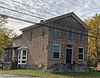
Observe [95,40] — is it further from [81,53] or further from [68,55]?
[68,55]

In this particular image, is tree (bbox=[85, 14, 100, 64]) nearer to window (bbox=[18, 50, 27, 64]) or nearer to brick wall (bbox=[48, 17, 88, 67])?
brick wall (bbox=[48, 17, 88, 67])

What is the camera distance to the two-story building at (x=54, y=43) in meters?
31.5

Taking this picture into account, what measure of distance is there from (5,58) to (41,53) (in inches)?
561

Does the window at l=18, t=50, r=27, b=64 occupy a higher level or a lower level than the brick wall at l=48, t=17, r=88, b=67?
lower

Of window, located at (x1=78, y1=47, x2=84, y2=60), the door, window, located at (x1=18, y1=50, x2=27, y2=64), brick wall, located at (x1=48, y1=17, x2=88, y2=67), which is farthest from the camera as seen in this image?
window, located at (x1=18, y1=50, x2=27, y2=64)

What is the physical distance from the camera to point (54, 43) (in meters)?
31.8

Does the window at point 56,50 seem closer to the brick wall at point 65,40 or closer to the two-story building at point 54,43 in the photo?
the two-story building at point 54,43

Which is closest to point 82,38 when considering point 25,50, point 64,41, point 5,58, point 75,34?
point 75,34

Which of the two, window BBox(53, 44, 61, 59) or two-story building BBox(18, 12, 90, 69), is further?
window BBox(53, 44, 61, 59)

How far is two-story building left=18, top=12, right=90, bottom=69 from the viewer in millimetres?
31453

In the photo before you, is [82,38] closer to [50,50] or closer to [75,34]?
[75,34]

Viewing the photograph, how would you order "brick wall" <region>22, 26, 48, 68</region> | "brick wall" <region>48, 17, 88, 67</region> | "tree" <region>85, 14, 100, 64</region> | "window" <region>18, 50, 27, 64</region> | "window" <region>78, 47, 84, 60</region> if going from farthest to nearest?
1. "tree" <region>85, 14, 100, 64</region>
2. "window" <region>18, 50, 27, 64</region>
3. "window" <region>78, 47, 84, 60</region>
4. "brick wall" <region>22, 26, 48, 68</region>
5. "brick wall" <region>48, 17, 88, 67</region>

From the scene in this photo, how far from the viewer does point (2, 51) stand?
45.6m

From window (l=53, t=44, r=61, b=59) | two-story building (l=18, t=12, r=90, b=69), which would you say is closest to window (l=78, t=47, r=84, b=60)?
two-story building (l=18, t=12, r=90, b=69)
